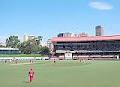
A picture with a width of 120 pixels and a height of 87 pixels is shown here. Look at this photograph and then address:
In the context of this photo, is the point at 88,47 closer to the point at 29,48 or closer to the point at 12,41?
the point at 29,48

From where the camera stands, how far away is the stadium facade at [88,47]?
395 ft

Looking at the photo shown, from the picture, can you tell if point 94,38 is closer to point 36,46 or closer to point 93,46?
point 93,46

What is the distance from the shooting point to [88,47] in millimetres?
125438

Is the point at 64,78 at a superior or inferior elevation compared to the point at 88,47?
inferior

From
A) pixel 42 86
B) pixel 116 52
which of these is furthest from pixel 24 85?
pixel 116 52

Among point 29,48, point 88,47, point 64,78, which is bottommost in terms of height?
point 64,78

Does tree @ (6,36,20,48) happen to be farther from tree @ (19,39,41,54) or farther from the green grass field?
the green grass field

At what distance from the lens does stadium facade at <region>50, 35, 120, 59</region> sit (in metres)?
120

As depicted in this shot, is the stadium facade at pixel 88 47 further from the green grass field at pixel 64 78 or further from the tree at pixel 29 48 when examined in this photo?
the green grass field at pixel 64 78

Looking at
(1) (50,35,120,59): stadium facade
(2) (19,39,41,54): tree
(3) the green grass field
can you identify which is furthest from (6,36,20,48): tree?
(3) the green grass field

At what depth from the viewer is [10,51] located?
142 metres

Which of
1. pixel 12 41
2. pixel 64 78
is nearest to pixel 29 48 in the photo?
pixel 12 41

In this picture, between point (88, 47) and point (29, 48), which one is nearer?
point (88, 47)

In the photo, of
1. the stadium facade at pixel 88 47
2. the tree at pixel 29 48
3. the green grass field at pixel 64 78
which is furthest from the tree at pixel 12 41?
the green grass field at pixel 64 78
